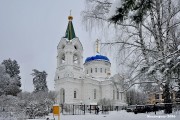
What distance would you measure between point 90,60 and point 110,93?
38.1 feet

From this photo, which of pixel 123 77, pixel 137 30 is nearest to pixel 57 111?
pixel 123 77

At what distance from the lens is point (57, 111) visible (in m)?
10.8

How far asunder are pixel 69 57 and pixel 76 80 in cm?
602

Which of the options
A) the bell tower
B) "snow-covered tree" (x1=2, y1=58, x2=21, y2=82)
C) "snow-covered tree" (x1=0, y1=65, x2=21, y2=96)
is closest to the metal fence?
the bell tower

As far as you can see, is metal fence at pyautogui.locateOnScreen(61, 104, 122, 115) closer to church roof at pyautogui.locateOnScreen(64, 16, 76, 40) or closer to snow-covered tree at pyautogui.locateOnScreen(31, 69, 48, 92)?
church roof at pyautogui.locateOnScreen(64, 16, 76, 40)

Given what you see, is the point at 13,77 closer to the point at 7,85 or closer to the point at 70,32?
the point at 7,85

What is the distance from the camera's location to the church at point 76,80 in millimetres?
53938

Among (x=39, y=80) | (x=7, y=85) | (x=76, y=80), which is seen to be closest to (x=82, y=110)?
(x=76, y=80)

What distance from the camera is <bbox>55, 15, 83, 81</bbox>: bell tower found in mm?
54759

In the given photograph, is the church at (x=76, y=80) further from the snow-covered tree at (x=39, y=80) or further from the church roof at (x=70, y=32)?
the snow-covered tree at (x=39, y=80)

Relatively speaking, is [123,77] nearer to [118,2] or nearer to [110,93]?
[118,2]

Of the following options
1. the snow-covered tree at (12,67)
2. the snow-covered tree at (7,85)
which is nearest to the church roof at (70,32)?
the snow-covered tree at (12,67)

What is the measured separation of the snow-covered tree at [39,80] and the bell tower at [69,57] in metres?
9.67

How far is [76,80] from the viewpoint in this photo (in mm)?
55656
